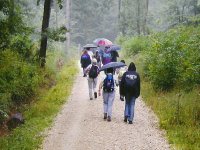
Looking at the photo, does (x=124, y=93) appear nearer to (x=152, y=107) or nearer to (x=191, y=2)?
(x=152, y=107)

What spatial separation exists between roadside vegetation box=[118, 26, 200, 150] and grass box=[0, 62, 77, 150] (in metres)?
3.83

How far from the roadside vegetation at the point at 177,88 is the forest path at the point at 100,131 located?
0.47 metres

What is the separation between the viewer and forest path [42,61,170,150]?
11477 millimetres

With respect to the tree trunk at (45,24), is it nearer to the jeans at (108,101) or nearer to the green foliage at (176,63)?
the green foliage at (176,63)

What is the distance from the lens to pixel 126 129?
1320 cm

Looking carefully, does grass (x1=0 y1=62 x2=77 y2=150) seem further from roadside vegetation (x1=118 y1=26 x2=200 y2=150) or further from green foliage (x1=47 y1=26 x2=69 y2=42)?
roadside vegetation (x1=118 y1=26 x2=200 y2=150)

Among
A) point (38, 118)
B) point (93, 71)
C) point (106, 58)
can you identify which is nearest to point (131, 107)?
point (38, 118)

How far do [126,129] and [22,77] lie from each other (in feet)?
19.7

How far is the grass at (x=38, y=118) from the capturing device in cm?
1155

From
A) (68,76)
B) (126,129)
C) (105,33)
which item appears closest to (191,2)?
(68,76)

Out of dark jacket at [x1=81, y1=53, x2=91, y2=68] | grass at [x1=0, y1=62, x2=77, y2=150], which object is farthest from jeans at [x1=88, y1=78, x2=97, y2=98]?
dark jacket at [x1=81, y1=53, x2=91, y2=68]

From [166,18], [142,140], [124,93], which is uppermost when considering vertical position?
[166,18]

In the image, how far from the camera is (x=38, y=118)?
14695 millimetres

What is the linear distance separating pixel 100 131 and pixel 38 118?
9.40 feet
